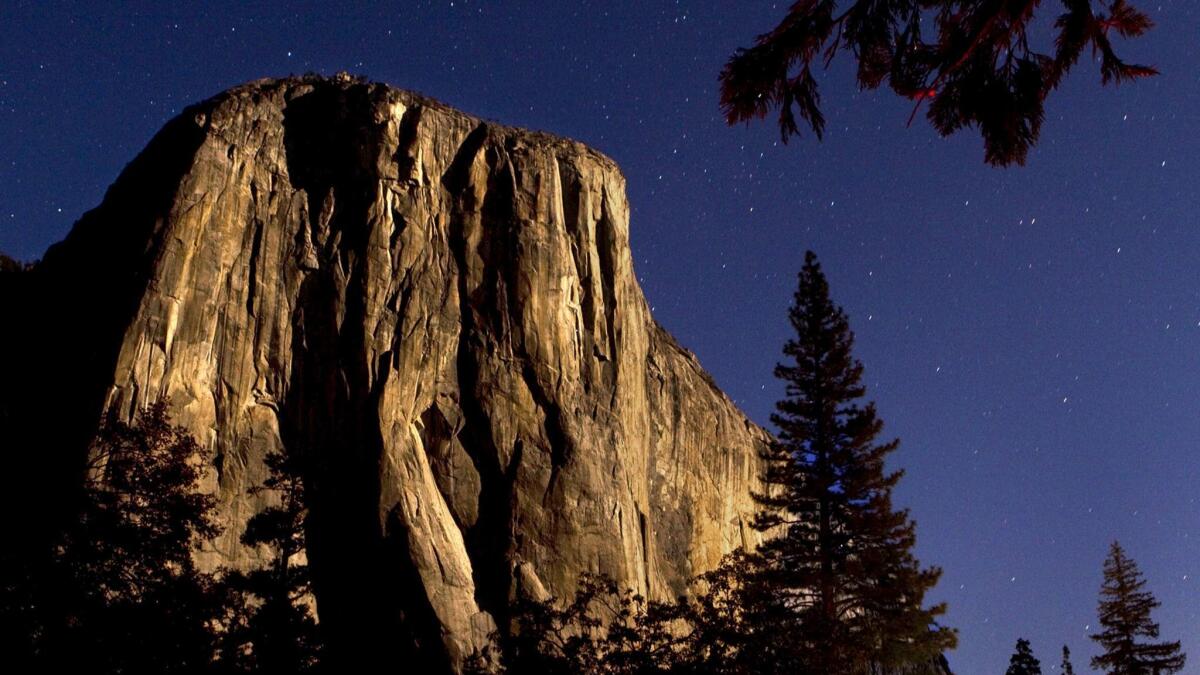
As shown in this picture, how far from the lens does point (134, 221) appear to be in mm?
31422

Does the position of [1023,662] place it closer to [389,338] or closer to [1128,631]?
[1128,631]

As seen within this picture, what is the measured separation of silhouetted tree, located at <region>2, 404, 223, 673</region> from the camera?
11727mm

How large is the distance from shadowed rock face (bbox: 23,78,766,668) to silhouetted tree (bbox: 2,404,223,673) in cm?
1125

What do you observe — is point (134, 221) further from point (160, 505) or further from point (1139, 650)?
point (1139, 650)

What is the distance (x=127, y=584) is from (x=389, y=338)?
58.9 ft

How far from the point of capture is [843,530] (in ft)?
92.3

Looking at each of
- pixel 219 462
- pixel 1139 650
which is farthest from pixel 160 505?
pixel 1139 650

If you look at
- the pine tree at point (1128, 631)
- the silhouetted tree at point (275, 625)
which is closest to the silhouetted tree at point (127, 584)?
the silhouetted tree at point (275, 625)

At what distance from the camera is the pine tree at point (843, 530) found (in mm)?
26531

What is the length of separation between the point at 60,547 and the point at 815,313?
24.8 m

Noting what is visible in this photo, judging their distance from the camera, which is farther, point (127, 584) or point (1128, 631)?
point (1128, 631)

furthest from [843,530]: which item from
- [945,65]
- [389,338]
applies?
[945,65]

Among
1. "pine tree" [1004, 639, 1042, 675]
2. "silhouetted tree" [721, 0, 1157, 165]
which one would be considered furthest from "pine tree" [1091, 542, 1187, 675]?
"silhouetted tree" [721, 0, 1157, 165]

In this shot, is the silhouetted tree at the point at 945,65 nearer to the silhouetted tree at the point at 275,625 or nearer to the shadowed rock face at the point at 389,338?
the silhouetted tree at the point at 275,625
